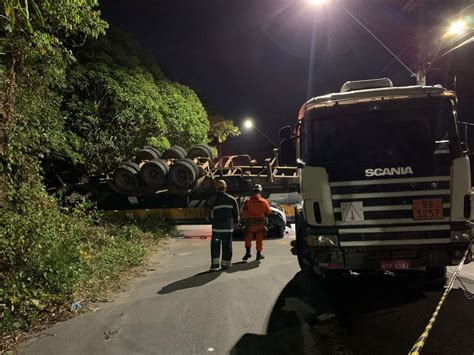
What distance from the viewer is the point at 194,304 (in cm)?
569

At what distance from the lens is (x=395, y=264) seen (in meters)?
5.00

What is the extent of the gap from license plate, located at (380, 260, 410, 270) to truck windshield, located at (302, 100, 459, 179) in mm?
1061

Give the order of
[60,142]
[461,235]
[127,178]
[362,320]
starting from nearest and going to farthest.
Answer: [362,320]
[461,235]
[60,142]
[127,178]

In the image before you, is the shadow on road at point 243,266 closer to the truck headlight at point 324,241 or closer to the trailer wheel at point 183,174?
the truck headlight at point 324,241

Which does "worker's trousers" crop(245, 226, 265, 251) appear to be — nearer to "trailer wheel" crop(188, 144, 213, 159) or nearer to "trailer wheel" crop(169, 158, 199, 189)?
"trailer wheel" crop(169, 158, 199, 189)

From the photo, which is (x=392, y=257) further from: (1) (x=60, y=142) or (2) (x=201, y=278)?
(1) (x=60, y=142)

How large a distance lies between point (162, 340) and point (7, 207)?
4.01 metres

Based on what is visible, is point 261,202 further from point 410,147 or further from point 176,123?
point 176,123

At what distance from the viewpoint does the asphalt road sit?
4184mm

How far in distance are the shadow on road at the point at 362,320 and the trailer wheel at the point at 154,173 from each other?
6.63m

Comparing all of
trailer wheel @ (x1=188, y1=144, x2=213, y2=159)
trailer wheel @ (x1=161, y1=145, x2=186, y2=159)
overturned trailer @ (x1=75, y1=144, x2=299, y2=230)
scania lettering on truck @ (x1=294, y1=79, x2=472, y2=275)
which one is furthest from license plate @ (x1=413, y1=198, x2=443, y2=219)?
trailer wheel @ (x1=188, y1=144, x2=213, y2=159)

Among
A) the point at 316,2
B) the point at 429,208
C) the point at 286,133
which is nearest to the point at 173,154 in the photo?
the point at 316,2

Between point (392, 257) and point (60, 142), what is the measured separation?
25.9ft

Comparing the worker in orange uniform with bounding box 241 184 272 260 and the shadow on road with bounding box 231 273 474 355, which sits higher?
the worker in orange uniform with bounding box 241 184 272 260
